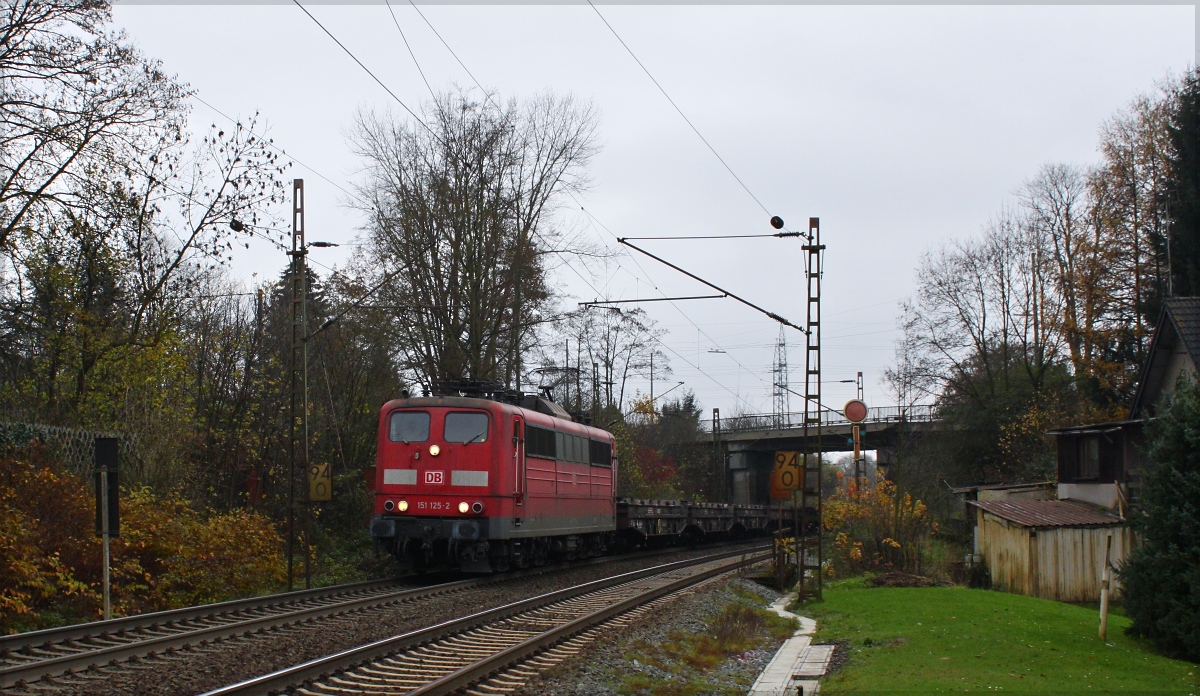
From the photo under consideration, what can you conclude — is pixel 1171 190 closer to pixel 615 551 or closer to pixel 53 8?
pixel 615 551

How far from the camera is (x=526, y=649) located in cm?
1070

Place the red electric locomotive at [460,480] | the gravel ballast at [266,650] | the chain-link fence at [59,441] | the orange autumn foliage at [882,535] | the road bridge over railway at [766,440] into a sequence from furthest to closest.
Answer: the road bridge over railway at [766,440], the orange autumn foliage at [882,535], the red electric locomotive at [460,480], the chain-link fence at [59,441], the gravel ballast at [266,650]

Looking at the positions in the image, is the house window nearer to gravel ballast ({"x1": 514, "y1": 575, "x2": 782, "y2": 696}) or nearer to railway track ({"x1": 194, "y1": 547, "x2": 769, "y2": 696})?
railway track ({"x1": 194, "y1": 547, "x2": 769, "y2": 696})

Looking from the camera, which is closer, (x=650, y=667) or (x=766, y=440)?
(x=650, y=667)

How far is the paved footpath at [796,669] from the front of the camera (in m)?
Result: 9.54

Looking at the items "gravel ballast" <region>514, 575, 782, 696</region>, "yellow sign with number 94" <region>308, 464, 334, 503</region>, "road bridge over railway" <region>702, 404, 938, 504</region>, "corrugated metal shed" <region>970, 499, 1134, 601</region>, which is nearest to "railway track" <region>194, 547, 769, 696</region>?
"gravel ballast" <region>514, 575, 782, 696</region>

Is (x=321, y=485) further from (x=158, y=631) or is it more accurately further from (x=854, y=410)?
(x=854, y=410)

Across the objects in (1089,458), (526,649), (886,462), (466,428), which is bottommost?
(526,649)

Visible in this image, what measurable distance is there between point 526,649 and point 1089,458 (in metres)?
20.9

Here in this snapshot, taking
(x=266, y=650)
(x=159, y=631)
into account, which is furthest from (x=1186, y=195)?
(x=159, y=631)

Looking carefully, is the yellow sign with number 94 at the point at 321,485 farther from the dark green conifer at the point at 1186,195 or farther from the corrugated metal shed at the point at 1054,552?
the dark green conifer at the point at 1186,195

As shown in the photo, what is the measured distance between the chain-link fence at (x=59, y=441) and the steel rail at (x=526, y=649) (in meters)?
7.12

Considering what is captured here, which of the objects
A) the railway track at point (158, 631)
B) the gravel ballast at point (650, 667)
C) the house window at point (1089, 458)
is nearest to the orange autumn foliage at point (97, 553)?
the railway track at point (158, 631)

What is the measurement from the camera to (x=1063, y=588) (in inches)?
829
